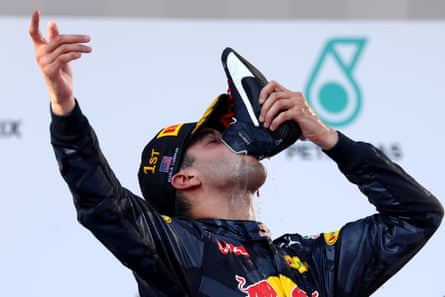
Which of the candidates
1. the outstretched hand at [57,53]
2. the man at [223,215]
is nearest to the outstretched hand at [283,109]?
the man at [223,215]

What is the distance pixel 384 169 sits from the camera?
254cm

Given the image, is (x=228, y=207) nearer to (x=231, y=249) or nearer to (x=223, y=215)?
(x=223, y=215)

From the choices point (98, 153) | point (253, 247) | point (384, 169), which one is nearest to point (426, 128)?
point (384, 169)

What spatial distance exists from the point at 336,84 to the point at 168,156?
1.02 m

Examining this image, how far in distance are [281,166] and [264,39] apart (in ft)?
1.34

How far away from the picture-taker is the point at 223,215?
255 cm

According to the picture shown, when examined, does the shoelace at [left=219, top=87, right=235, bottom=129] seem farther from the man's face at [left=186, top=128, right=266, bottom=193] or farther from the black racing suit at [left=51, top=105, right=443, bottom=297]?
the black racing suit at [left=51, top=105, right=443, bottom=297]

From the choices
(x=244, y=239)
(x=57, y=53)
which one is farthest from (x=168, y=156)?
(x=57, y=53)

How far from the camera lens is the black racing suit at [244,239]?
214cm

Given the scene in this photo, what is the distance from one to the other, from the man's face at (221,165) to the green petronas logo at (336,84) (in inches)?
35.3

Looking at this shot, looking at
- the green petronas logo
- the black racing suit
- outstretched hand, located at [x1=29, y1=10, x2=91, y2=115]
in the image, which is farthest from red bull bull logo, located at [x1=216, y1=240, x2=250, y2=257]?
the green petronas logo

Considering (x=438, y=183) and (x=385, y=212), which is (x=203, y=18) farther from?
(x=385, y=212)

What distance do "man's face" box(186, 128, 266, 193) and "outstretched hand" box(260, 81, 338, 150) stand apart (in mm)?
143

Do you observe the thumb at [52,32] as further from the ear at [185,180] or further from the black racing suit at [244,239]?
the ear at [185,180]
